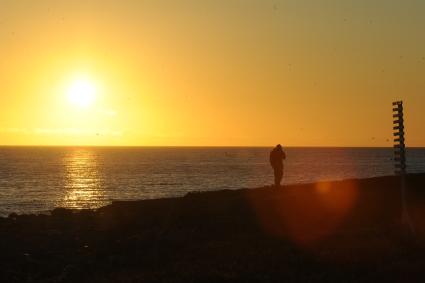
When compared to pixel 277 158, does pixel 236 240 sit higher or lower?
lower

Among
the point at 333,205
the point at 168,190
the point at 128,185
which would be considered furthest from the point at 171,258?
the point at 128,185

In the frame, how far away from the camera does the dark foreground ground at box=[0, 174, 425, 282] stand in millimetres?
15820

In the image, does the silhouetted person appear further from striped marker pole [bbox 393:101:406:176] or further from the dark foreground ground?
striped marker pole [bbox 393:101:406:176]

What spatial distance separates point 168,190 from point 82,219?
4994 cm

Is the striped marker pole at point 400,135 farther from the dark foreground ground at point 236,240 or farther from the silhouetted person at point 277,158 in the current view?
the silhouetted person at point 277,158

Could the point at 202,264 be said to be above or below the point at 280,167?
below

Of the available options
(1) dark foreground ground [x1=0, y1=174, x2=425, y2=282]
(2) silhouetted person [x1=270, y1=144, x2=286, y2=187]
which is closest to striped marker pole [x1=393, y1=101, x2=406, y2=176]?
(1) dark foreground ground [x1=0, y1=174, x2=425, y2=282]

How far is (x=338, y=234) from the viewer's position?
763 inches

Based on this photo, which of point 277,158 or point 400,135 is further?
point 277,158

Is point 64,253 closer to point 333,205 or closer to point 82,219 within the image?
point 82,219

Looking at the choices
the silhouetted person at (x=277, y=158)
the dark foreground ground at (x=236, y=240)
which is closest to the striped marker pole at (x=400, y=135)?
the dark foreground ground at (x=236, y=240)

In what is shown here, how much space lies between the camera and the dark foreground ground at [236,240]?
15.8 m

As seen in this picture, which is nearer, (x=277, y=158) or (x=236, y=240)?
(x=236, y=240)

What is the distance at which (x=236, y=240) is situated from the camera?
19.6 meters
